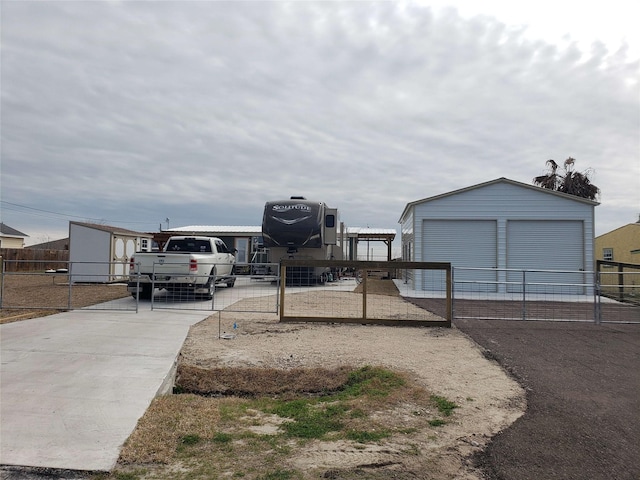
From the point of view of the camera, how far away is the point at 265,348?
824cm

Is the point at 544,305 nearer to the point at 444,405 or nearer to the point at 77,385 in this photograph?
the point at 444,405

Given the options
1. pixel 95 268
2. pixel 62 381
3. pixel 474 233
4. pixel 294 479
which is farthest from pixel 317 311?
pixel 95 268

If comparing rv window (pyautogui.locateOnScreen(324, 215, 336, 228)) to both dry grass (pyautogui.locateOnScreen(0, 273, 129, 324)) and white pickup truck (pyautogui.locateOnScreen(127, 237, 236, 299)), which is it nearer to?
white pickup truck (pyautogui.locateOnScreen(127, 237, 236, 299))

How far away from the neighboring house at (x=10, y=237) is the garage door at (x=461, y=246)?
4021 centimetres

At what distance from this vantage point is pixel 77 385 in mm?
5926

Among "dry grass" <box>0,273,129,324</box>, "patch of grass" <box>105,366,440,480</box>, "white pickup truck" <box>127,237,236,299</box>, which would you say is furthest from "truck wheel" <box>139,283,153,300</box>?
"patch of grass" <box>105,366,440,480</box>

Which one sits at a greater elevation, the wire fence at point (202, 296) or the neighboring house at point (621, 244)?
the neighboring house at point (621, 244)

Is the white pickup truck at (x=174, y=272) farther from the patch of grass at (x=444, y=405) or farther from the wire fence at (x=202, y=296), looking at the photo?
the patch of grass at (x=444, y=405)

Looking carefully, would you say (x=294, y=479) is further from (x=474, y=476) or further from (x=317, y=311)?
(x=317, y=311)

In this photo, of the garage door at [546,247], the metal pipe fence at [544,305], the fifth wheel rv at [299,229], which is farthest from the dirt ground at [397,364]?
the garage door at [546,247]

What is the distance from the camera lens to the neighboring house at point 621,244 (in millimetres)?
28125

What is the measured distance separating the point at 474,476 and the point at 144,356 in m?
5.14

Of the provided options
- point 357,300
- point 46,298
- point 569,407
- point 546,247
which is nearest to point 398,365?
point 569,407

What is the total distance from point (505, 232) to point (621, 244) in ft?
47.6
